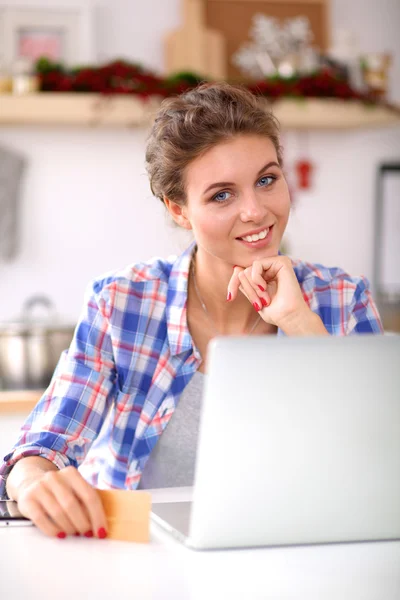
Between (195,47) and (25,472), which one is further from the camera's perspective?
(195,47)

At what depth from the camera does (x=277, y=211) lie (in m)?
1.57

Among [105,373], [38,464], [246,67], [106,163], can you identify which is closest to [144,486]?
[105,373]

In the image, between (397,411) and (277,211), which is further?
(277,211)

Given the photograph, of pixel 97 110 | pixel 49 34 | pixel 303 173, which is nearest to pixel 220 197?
pixel 97 110

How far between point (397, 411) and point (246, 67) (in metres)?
2.94

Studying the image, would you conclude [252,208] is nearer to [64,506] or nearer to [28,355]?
[64,506]

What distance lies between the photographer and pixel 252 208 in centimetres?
153

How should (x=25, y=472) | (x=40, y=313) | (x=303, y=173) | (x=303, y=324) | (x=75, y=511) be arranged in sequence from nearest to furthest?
1. (x=75, y=511)
2. (x=25, y=472)
3. (x=303, y=324)
4. (x=40, y=313)
5. (x=303, y=173)

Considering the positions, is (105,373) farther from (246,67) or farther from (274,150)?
(246,67)

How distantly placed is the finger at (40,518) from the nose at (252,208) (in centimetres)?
67

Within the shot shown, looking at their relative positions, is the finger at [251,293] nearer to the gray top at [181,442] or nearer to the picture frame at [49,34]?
the gray top at [181,442]

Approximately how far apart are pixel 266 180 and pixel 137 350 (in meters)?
0.40

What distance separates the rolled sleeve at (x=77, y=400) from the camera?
4.49ft

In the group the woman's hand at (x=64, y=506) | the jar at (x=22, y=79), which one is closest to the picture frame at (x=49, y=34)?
the jar at (x=22, y=79)
